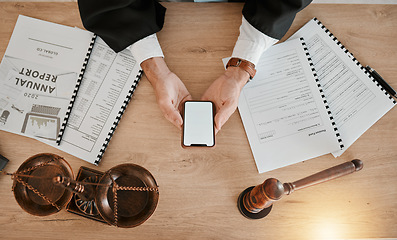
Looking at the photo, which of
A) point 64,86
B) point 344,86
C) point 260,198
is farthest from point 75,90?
point 344,86

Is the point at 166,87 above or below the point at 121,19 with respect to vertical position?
below

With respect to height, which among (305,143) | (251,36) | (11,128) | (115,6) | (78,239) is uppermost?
(115,6)

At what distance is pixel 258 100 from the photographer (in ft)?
2.70

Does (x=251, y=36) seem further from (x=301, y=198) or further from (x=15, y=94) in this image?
(x=15, y=94)

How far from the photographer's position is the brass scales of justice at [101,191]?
0.58 meters

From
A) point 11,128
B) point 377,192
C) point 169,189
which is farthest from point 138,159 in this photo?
point 377,192

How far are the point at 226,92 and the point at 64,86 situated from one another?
490 mm

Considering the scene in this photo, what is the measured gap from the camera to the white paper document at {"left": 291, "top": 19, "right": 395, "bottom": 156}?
0.81 meters

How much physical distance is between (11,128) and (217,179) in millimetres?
622

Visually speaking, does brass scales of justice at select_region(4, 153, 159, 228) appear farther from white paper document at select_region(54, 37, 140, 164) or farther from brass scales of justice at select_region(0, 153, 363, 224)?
white paper document at select_region(54, 37, 140, 164)

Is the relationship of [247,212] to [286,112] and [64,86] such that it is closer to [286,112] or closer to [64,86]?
[286,112]

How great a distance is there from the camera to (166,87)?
78 cm

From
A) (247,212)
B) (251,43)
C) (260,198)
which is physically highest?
(251,43)

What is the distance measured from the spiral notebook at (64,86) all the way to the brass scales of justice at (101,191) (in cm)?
17
